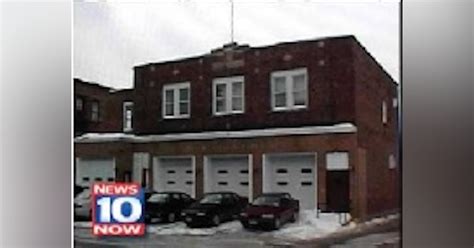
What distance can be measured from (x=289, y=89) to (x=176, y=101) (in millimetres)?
479

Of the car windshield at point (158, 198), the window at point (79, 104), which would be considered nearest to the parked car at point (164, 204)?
the car windshield at point (158, 198)

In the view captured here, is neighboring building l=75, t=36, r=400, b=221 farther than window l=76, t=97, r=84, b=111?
No

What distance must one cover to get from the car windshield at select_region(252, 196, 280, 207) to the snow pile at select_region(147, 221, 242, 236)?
12 cm

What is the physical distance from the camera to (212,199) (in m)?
2.17

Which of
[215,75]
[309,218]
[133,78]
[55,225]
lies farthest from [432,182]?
[55,225]

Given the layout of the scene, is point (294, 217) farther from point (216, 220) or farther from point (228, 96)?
point (228, 96)

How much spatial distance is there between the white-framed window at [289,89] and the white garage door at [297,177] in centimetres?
20

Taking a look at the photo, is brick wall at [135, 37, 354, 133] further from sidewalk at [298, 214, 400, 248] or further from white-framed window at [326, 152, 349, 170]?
sidewalk at [298, 214, 400, 248]

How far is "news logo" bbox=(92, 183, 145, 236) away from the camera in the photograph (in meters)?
2.18

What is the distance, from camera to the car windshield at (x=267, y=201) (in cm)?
213

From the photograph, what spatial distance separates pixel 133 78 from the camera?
226cm

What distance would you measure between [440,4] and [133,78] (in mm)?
1256

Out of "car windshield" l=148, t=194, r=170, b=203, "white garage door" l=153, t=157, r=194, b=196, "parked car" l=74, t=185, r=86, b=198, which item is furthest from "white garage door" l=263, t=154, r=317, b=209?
"parked car" l=74, t=185, r=86, b=198

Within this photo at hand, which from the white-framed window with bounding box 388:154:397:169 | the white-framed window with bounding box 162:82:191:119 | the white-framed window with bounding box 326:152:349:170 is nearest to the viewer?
the white-framed window with bounding box 388:154:397:169
